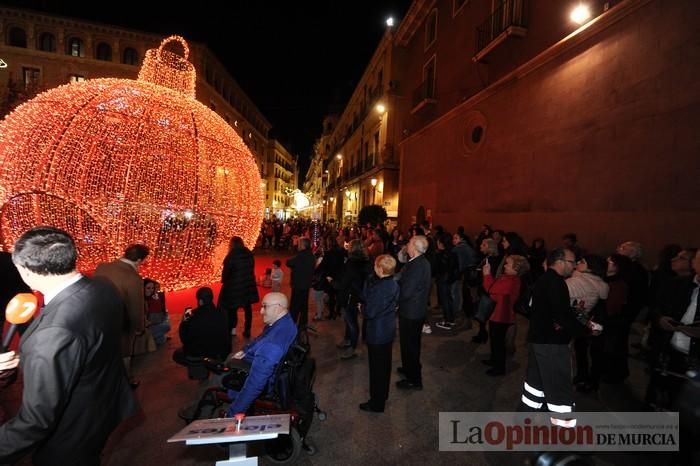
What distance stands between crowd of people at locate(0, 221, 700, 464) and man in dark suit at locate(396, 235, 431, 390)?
13 millimetres

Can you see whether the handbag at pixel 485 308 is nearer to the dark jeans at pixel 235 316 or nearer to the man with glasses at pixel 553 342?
the man with glasses at pixel 553 342

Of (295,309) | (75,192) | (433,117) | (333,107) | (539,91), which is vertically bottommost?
(295,309)

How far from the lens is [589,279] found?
3857 millimetres

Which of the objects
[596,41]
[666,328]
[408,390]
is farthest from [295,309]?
[596,41]

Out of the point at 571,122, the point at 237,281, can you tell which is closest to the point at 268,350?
the point at 237,281

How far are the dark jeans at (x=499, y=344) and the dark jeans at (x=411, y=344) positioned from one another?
3.75 feet

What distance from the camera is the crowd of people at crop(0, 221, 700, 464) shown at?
5.15 feet

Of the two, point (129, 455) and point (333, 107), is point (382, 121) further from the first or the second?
point (333, 107)

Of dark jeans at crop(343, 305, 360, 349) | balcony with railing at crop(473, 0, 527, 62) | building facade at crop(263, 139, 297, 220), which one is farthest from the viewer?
building facade at crop(263, 139, 297, 220)

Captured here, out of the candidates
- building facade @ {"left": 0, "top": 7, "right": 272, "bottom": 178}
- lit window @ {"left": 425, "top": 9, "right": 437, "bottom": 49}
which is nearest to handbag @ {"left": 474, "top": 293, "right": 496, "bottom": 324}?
lit window @ {"left": 425, "top": 9, "right": 437, "bottom": 49}

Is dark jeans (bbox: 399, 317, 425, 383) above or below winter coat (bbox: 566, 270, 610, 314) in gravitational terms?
below

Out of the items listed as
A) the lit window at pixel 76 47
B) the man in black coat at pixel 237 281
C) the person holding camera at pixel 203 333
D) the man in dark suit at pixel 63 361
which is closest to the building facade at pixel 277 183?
the lit window at pixel 76 47

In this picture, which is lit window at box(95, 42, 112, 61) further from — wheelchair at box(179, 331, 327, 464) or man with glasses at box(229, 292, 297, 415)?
man with glasses at box(229, 292, 297, 415)

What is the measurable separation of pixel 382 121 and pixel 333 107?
34.7 metres
